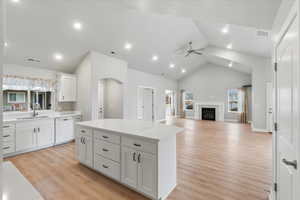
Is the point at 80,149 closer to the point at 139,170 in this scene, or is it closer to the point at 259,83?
the point at 139,170

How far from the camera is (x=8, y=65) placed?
12.9 ft

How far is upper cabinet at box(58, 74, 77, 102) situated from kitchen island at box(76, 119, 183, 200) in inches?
104

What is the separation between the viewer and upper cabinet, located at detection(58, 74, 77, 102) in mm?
4645

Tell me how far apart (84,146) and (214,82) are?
8.72m

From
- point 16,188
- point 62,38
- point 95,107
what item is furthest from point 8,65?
point 16,188

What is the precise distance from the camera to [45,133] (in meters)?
4.04

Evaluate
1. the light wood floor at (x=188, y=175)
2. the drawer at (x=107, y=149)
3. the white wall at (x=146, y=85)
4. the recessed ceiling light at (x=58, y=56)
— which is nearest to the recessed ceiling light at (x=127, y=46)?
the white wall at (x=146, y=85)

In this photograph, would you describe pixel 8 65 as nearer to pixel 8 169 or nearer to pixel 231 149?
pixel 8 169

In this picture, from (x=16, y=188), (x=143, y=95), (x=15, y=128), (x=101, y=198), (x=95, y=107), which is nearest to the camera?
(x=16, y=188)

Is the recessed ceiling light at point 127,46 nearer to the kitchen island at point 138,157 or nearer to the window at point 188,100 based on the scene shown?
the kitchen island at point 138,157

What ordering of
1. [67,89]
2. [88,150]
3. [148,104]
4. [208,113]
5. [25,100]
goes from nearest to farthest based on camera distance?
[88,150] < [25,100] < [67,89] < [148,104] < [208,113]

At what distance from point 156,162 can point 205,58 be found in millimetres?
8438

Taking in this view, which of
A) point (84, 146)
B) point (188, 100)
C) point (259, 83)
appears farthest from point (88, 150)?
point (188, 100)

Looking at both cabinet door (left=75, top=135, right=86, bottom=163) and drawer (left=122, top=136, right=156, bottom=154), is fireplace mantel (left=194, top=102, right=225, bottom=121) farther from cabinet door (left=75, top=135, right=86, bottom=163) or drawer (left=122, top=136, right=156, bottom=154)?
drawer (left=122, top=136, right=156, bottom=154)
